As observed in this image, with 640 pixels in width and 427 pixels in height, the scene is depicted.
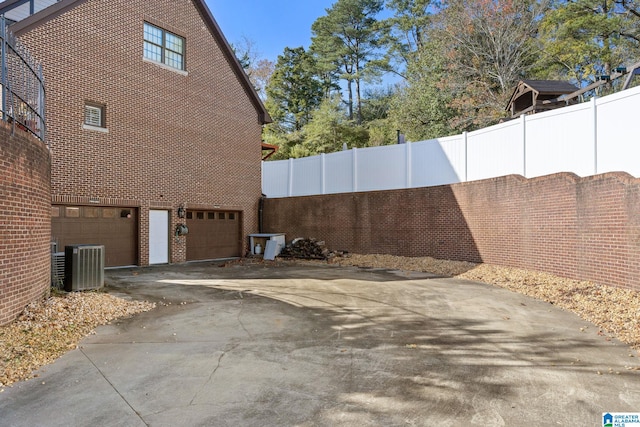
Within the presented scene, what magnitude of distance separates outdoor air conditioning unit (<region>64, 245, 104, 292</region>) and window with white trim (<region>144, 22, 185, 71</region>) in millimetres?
9485

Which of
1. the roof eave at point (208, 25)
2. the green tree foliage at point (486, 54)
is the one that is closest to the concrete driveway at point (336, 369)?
the roof eave at point (208, 25)

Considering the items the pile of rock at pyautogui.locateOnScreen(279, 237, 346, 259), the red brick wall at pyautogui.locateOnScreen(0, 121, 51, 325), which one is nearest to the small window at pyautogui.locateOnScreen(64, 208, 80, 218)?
the red brick wall at pyautogui.locateOnScreen(0, 121, 51, 325)

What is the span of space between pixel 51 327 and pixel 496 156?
12.6 meters

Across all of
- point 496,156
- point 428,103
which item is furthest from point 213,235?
point 428,103

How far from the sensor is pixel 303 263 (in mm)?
15969

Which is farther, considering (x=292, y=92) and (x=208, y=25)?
(x=292, y=92)

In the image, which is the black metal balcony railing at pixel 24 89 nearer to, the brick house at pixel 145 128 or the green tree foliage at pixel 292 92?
the brick house at pixel 145 128

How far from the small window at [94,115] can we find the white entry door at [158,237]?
358cm

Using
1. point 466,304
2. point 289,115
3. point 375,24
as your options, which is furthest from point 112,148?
point 375,24

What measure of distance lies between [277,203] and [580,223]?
12.9 metres

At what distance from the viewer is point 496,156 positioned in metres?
12.8

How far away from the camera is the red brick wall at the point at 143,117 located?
12625 mm

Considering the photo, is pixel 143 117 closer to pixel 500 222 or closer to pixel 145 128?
pixel 145 128

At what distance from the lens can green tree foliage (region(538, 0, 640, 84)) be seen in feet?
71.2
